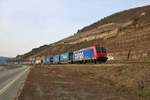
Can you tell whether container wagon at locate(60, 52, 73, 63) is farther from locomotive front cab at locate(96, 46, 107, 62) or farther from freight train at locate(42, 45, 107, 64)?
locomotive front cab at locate(96, 46, 107, 62)

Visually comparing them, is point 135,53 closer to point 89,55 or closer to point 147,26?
point 89,55

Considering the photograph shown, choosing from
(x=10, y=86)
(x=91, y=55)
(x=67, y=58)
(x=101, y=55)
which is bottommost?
(x=10, y=86)

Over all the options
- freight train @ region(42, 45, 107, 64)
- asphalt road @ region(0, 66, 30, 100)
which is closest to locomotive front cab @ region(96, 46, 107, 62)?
freight train @ region(42, 45, 107, 64)

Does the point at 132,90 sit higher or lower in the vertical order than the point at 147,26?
lower

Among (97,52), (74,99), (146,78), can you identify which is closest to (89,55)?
(97,52)

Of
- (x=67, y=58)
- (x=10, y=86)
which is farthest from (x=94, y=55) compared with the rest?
(x=10, y=86)

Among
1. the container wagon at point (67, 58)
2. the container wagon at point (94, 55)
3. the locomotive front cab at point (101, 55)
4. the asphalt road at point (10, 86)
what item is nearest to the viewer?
the asphalt road at point (10, 86)

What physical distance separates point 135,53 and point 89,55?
8.63m

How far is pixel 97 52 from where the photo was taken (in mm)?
62031

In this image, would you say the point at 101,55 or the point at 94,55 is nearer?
the point at 101,55

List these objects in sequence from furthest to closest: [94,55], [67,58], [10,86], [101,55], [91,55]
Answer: [67,58] < [91,55] < [94,55] < [101,55] < [10,86]

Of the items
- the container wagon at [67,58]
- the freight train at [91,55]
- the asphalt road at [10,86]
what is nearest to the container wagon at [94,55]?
the freight train at [91,55]

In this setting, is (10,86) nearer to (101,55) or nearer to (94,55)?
(101,55)

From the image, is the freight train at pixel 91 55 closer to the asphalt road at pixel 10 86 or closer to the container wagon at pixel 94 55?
the container wagon at pixel 94 55
